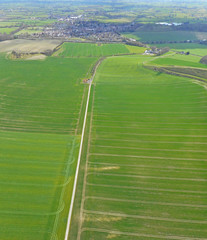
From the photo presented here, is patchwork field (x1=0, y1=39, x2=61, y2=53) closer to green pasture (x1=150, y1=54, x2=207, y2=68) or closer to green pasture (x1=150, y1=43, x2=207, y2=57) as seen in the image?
green pasture (x1=150, y1=54, x2=207, y2=68)

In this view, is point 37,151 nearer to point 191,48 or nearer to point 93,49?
point 93,49

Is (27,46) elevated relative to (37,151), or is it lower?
elevated

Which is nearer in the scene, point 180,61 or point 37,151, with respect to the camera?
point 37,151

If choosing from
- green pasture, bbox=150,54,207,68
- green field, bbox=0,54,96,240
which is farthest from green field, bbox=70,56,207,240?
green pasture, bbox=150,54,207,68

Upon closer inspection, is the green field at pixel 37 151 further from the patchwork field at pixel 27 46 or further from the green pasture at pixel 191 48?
the green pasture at pixel 191 48

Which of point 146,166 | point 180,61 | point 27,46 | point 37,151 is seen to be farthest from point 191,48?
point 37,151

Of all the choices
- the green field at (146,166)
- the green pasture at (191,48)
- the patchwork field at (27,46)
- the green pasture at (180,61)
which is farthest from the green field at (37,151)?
the green pasture at (191,48)

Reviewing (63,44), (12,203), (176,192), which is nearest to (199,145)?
(176,192)
